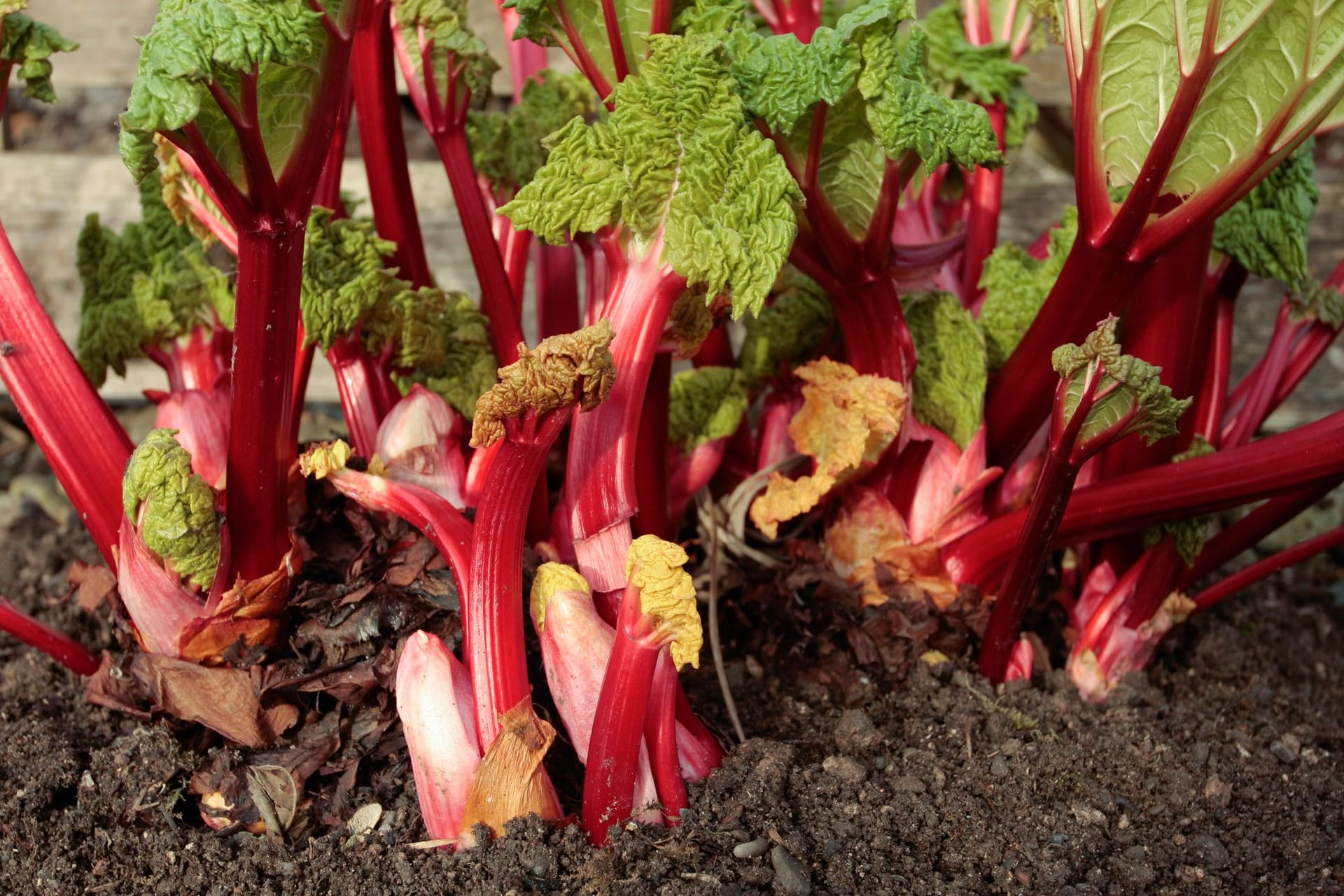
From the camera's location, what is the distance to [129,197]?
112 inches

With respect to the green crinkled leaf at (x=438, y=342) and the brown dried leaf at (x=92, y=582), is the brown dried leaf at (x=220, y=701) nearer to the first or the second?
the brown dried leaf at (x=92, y=582)

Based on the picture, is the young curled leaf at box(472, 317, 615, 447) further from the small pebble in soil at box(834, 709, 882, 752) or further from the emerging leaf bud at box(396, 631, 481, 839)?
the small pebble in soil at box(834, 709, 882, 752)

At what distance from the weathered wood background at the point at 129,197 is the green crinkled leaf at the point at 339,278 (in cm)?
108

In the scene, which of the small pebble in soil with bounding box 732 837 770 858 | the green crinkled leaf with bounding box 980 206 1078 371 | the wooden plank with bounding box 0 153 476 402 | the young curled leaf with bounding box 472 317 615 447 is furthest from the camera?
the wooden plank with bounding box 0 153 476 402

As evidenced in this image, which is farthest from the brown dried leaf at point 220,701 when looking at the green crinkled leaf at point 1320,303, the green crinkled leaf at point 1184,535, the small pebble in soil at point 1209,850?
the green crinkled leaf at point 1320,303

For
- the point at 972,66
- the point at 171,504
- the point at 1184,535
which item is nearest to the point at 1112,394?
the point at 1184,535

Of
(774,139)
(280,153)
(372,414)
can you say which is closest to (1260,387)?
(774,139)

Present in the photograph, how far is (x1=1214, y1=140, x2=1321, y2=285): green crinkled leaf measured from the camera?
1.84 meters

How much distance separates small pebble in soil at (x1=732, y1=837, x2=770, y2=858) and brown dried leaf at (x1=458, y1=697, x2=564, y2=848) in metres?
0.24

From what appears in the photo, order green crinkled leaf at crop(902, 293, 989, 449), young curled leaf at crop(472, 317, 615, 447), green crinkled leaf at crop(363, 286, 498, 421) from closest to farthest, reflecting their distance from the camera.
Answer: young curled leaf at crop(472, 317, 615, 447), green crinkled leaf at crop(363, 286, 498, 421), green crinkled leaf at crop(902, 293, 989, 449)

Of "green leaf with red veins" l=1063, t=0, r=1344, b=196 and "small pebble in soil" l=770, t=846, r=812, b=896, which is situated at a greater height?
"green leaf with red veins" l=1063, t=0, r=1344, b=196

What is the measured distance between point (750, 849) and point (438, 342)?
855 mm

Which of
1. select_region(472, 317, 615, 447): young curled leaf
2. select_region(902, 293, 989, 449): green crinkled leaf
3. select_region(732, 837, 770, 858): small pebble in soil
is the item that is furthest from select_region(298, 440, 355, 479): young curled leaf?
select_region(902, 293, 989, 449): green crinkled leaf

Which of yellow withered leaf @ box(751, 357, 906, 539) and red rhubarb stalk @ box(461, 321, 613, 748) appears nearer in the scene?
red rhubarb stalk @ box(461, 321, 613, 748)
